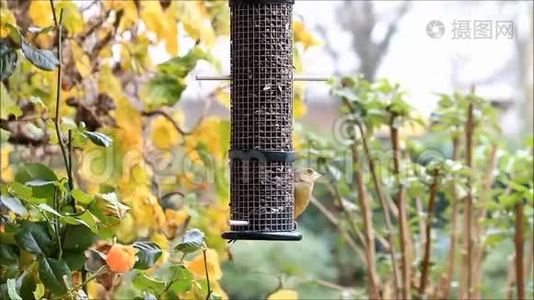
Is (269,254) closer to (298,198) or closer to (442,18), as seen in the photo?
(442,18)

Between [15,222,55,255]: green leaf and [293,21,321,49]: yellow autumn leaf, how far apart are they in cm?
67

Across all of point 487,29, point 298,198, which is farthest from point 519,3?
point 298,198

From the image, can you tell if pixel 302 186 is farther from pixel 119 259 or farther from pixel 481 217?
pixel 481 217

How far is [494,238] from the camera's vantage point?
5.61 feet

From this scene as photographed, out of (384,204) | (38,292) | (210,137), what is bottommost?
(38,292)

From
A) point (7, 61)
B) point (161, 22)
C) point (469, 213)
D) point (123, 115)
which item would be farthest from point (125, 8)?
point (469, 213)

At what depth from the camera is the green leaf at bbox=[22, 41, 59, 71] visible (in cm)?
117

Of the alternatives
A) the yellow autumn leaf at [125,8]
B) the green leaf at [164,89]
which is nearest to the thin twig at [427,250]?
the green leaf at [164,89]

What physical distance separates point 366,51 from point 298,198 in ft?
2.99

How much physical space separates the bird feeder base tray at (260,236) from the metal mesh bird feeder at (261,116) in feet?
0.11

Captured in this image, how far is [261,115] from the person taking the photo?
123cm

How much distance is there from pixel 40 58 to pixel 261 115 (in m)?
0.31

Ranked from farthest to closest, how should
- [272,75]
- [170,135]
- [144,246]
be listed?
[170,135], [272,75], [144,246]

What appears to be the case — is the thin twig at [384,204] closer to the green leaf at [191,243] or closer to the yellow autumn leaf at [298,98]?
the yellow autumn leaf at [298,98]
